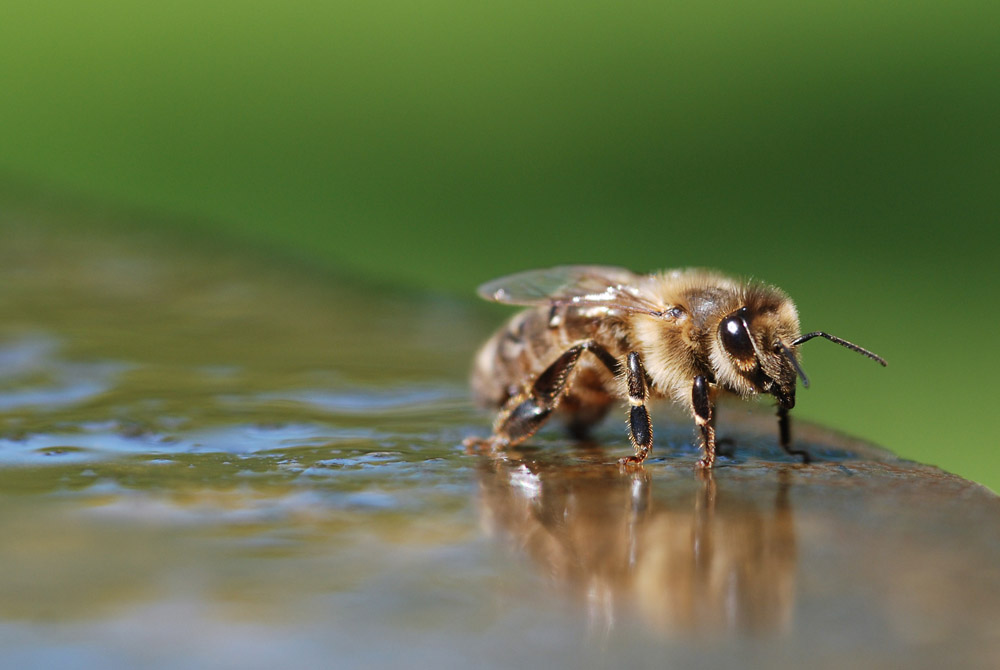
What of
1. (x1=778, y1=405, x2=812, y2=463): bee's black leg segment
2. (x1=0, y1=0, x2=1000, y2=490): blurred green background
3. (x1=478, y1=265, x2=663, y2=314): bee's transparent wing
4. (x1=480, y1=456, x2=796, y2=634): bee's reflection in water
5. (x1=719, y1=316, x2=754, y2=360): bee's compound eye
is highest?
(x1=0, y1=0, x2=1000, y2=490): blurred green background

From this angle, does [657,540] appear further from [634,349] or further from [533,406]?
[634,349]

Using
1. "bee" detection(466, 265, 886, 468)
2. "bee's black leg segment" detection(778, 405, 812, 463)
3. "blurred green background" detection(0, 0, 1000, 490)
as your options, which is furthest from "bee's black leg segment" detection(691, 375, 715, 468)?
"blurred green background" detection(0, 0, 1000, 490)

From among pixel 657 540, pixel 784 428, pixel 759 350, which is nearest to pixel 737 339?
pixel 759 350

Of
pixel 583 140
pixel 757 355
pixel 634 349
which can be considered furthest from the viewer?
pixel 583 140

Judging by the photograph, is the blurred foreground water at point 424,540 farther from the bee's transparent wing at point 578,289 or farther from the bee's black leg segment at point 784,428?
the bee's transparent wing at point 578,289

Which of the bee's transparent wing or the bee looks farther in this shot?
the bee's transparent wing

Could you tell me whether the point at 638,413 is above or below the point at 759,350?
below

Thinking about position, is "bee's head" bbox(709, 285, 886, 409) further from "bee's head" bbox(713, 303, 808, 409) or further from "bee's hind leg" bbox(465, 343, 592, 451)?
"bee's hind leg" bbox(465, 343, 592, 451)

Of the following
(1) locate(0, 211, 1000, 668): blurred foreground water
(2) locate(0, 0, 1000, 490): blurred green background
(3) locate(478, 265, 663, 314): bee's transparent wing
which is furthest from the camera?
(2) locate(0, 0, 1000, 490): blurred green background

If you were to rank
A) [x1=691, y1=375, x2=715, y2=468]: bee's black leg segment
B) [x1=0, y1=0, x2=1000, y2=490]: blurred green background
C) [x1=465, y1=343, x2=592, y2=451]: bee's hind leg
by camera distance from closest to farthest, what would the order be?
[x1=691, y1=375, x2=715, y2=468]: bee's black leg segment < [x1=465, y1=343, x2=592, y2=451]: bee's hind leg < [x1=0, y1=0, x2=1000, y2=490]: blurred green background
